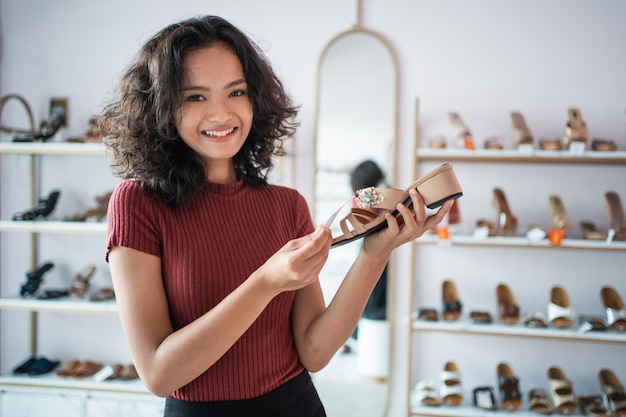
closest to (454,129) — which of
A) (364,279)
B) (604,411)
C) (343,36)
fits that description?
(343,36)

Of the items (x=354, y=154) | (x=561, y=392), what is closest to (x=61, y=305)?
(x=354, y=154)

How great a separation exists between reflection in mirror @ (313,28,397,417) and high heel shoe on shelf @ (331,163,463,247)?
1848 millimetres

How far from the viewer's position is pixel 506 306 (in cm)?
284

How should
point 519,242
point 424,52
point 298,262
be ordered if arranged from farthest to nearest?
point 424,52
point 519,242
point 298,262

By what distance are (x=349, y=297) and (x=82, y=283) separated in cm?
240

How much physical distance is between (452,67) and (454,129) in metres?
0.38

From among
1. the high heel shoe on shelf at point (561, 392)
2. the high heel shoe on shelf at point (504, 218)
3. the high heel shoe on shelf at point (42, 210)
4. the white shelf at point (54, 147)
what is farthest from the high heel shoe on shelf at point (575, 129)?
the high heel shoe on shelf at point (42, 210)

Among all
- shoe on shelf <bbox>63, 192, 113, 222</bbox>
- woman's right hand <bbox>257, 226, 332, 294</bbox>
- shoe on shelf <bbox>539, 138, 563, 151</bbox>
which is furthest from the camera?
shoe on shelf <bbox>63, 192, 113, 222</bbox>

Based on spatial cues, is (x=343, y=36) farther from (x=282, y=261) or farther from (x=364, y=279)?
(x=282, y=261)

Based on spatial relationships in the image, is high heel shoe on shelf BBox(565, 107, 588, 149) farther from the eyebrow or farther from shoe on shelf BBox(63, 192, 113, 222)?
shoe on shelf BBox(63, 192, 113, 222)

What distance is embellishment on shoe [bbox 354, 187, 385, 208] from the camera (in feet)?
4.00

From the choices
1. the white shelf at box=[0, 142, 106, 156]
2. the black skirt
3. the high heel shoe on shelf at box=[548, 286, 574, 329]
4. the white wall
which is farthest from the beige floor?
the black skirt

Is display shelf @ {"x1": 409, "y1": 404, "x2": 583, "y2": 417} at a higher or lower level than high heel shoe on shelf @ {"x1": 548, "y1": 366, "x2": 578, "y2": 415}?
lower

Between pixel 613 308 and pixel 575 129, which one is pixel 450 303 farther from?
pixel 575 129
